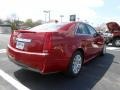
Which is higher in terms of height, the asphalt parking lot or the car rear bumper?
the car rear bumper

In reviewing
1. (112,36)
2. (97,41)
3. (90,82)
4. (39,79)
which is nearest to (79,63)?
(90,82)

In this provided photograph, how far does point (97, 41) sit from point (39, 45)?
11.9ft

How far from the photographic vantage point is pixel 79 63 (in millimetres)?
6637

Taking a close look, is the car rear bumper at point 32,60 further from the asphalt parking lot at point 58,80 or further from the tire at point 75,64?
the tire at point 75,64

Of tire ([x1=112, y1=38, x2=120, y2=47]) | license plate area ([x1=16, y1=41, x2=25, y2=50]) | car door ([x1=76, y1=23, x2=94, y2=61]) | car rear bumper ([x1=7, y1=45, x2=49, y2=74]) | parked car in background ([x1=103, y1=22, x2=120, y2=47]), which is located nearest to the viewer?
car rear bumper ([x1=7, y1=45, x2=49, y2=74])

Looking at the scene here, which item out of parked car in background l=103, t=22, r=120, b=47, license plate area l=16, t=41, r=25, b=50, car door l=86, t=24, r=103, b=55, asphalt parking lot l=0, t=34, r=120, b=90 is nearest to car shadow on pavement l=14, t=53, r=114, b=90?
asphalt parking lot l=0, t=34, r=120, b=90

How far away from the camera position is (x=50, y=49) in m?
5.31

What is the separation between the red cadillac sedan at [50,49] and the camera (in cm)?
533

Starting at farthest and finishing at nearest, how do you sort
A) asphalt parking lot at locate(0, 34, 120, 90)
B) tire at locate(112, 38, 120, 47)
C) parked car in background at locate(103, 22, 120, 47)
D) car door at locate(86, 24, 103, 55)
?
parked car in background at locate(103, 22, 120, 47), tire at locate(112, 38, 120, 47), car door at locate(86, 24, 103, 55), asphalt parking lot at locate(0, 34, 120, 90)

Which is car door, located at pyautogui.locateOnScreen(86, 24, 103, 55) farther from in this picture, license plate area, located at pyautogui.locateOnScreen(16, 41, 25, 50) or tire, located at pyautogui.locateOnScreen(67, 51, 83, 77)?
license plate area, located at pyautogui.locateOnScreen(16, 41, 25, 50)

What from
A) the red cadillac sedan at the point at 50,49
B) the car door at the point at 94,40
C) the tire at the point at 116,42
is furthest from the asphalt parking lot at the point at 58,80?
the tire at the point at 116,42

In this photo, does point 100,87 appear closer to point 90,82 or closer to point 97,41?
point 90,82

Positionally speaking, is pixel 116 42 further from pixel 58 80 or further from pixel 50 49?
pixel 50 49

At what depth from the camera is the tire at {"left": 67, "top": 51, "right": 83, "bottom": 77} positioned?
20.1ft
